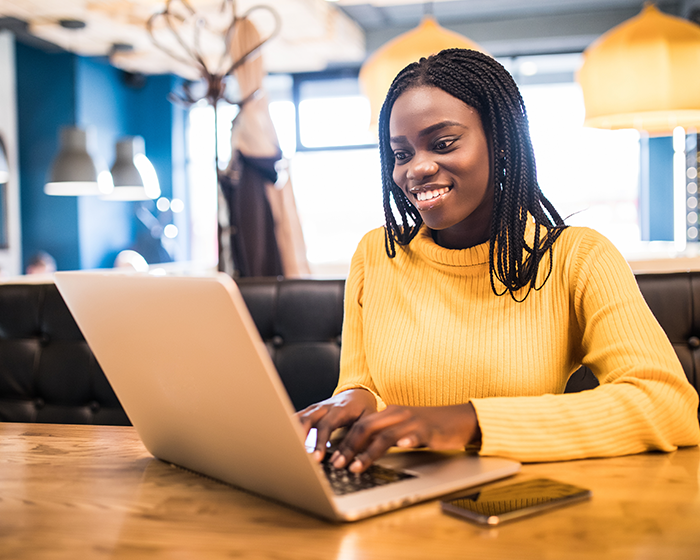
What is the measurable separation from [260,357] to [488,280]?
664mm

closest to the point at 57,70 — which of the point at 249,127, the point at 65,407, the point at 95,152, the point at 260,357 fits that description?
the point at 95,152

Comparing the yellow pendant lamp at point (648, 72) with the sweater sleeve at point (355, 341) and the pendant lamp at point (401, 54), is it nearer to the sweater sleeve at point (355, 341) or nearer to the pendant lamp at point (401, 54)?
the pendant lamp at point (401, 54)

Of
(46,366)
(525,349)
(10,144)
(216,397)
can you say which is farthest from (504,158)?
(10,144)

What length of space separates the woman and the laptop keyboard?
125mm

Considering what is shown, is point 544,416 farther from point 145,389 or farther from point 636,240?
point 636,240

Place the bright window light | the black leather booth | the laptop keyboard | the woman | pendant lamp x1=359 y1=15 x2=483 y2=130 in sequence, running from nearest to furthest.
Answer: the laptop keyboard < the woman < the black leather booth < pendant lamp x1=359 y1=15 x2=483 y2=130 < the bright window light

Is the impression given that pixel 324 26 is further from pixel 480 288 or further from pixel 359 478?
pixel 359 478

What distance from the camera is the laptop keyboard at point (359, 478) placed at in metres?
0.66

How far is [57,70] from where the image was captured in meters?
6.12

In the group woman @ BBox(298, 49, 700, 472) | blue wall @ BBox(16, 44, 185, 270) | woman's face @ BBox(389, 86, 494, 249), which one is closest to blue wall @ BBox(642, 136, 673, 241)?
blue wall @ BBox(16, 44, 185, 270)

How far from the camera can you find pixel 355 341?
1225 mm

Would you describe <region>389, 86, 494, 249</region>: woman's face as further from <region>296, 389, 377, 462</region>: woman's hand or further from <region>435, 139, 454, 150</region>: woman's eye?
<region>296, 389, 377, 462</region>: woman's hand

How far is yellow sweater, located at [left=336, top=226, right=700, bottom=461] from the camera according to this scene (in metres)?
0.82

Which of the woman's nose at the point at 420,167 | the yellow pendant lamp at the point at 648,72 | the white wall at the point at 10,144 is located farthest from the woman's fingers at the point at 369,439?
the white wall at the point at 10,144
